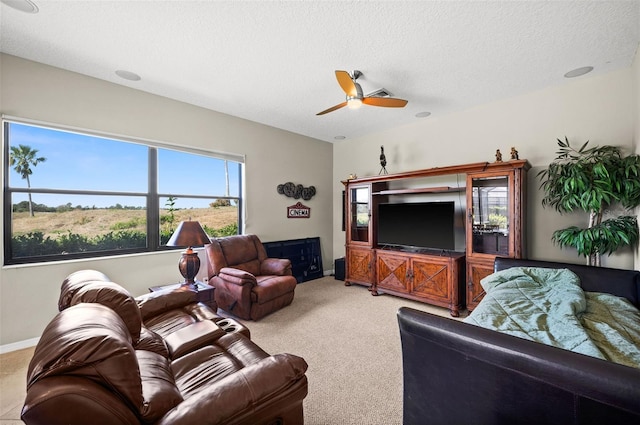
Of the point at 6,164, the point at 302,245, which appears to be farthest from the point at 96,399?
the point at 302,245

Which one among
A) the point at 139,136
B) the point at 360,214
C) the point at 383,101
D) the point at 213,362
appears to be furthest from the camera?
the point at 360,214

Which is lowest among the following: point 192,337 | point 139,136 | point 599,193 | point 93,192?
point 192,337

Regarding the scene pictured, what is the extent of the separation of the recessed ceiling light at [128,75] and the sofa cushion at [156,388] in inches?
115

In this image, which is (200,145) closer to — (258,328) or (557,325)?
(258,328)

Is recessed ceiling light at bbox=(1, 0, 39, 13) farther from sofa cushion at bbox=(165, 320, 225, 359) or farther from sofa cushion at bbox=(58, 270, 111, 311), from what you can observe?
sofa cushion at bbox=(165, 320, 225, 359)

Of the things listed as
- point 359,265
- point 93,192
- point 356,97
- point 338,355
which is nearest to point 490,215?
point 359,265

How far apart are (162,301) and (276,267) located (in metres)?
1.75

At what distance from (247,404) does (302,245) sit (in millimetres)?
4142

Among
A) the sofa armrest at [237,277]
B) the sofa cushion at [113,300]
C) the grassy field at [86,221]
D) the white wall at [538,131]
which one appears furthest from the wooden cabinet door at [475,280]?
the grassy field at [86,221]

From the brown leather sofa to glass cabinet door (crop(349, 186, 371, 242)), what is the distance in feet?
10.4

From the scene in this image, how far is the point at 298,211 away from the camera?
5195 millimetres

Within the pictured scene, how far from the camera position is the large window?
274cm

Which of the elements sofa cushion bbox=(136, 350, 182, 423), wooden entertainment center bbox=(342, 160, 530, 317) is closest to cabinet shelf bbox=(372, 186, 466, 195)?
wooden entertainment center bbox=(342, 160, 530, 317)

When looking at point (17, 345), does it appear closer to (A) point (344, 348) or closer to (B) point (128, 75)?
(B) point (128, 75)
